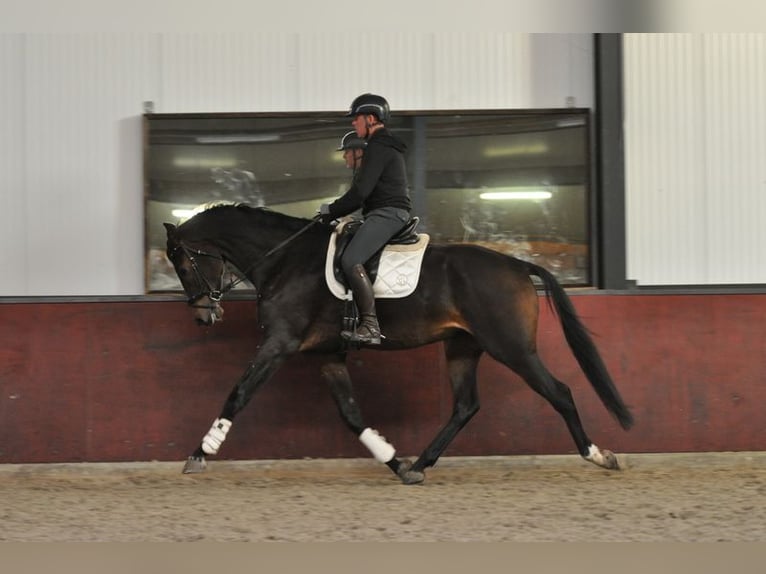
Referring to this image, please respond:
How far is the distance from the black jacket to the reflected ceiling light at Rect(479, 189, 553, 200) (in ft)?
5.34

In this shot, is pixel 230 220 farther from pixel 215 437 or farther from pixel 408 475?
pixel 408 475

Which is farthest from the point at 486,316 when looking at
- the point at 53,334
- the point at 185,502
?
the point at 53,334

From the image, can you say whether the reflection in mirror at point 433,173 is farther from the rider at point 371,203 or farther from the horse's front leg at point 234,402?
the horse's front leg at point 234,402

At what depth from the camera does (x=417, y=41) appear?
8.38 meters

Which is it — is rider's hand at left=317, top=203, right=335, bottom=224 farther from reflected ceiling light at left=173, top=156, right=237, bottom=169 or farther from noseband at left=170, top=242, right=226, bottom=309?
reflected ceiling light at left=173, top=156, right=237, bottom=169

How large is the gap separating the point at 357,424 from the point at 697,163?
3.85m

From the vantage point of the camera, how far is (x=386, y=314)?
23.5 feet

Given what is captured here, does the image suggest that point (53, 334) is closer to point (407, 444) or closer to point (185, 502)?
point (185, 502)

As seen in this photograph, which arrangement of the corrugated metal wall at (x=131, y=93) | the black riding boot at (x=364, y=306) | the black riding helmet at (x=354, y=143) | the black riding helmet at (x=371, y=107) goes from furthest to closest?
the corrugated metal wall at (x=131, y=93), the black riding helmet at (x=354, y=143), the black riding helmet at (x=371, y=107), the black riding boot at (x=364, y=306)

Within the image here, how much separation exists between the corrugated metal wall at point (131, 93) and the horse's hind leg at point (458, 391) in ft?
7.51

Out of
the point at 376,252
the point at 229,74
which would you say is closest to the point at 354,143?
the point at 376,252

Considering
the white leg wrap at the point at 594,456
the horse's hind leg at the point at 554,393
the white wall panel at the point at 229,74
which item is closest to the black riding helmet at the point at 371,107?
the white wall panel at the point at 229,74

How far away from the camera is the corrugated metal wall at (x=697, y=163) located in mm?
8391

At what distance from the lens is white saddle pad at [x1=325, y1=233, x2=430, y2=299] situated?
7043 millimetres
